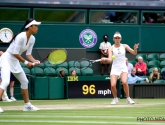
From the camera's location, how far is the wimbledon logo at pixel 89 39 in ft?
84.4

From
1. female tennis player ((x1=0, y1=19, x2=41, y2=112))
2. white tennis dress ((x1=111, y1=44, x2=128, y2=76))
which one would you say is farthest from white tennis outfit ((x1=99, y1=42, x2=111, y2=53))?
female tennis player ((x1=0, y1=19, x2=41, y2=112))

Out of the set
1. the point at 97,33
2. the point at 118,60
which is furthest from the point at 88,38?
the point at 118,60

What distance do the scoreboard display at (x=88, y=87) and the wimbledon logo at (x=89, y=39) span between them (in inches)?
134

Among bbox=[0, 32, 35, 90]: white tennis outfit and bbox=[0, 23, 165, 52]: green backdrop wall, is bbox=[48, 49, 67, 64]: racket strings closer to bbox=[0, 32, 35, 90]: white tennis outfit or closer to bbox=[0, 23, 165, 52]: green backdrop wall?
bbox=[0, 32, 35, 90]: white tennis outfit

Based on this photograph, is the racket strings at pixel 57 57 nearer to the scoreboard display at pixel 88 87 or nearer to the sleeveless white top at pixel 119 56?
the sleeveless white top at pixel 119 56

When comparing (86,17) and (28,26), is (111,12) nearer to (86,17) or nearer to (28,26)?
(86,17)

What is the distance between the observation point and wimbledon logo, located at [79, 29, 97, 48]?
25.7m

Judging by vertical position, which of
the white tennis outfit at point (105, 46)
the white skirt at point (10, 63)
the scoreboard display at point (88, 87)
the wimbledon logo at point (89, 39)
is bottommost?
the scoreboard display at point (88, 87)

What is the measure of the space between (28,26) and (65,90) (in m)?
9.13

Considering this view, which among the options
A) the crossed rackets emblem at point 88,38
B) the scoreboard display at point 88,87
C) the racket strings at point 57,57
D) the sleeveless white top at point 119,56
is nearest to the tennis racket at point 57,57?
the racket strings at point 57,57

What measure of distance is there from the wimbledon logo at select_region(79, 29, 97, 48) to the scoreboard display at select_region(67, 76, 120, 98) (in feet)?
11.2

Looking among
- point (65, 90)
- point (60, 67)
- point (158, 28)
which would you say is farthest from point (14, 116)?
point (158, 28)

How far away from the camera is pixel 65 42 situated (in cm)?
2628

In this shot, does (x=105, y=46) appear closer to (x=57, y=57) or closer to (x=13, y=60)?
(x=57, y=57)
